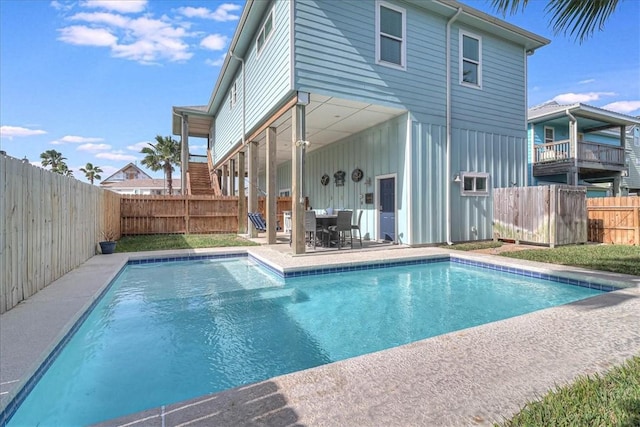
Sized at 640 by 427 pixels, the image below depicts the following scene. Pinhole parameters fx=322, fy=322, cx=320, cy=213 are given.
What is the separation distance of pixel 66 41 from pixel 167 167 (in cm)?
2104

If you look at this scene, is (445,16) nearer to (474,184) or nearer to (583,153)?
(474,184)

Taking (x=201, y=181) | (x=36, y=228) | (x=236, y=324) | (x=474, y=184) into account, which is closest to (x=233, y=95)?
(x=201, y=181)

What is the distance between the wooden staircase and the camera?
16.1m

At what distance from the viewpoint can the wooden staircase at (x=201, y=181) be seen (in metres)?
16.1

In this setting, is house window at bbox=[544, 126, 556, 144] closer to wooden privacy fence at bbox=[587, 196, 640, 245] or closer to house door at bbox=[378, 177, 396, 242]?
wooden privacy fence at bbox=[587, 196, 640, 245]

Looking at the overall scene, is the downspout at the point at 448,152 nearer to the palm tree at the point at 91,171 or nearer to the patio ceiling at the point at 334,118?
the patio ceiling at the point at 334,118

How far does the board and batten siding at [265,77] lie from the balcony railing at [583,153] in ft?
41.4

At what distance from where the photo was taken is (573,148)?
1321 cm

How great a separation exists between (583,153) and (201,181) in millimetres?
17936

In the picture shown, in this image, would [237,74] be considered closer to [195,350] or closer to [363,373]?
[195,350]

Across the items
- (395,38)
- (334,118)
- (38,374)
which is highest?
(395,38)

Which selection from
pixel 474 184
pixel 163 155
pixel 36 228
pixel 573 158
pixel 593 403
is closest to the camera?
pixel 593 403

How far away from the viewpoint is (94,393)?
7.95 ft

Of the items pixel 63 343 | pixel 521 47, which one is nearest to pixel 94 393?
pixel 63 343
